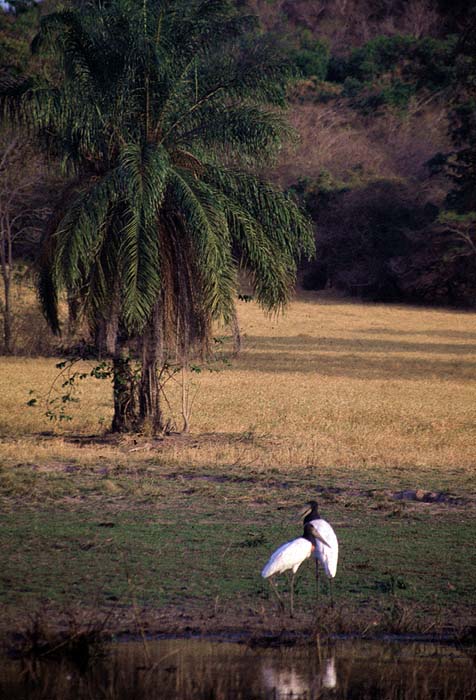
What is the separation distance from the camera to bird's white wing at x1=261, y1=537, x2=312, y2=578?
6988 mm

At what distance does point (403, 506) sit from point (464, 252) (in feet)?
125

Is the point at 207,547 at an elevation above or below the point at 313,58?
below

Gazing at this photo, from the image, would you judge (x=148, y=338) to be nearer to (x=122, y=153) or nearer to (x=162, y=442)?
(x=162, y=442)

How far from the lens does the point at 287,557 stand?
23.1ft

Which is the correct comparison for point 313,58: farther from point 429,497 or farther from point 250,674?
point 250,674

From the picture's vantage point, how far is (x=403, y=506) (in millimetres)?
10391

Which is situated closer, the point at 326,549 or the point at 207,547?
the point at 326,549

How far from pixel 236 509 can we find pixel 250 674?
13.4 feet

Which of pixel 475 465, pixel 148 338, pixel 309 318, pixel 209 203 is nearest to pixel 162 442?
pixel 148 338

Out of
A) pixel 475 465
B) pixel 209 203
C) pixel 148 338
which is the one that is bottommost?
pixel 475 465

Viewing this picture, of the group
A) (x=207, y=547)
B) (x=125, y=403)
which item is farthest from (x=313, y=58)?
(x=207, y=547)

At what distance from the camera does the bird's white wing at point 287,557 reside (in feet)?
22.9

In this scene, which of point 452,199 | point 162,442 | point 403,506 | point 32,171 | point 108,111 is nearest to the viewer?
point 403,506

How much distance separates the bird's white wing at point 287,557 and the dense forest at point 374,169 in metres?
18.0
